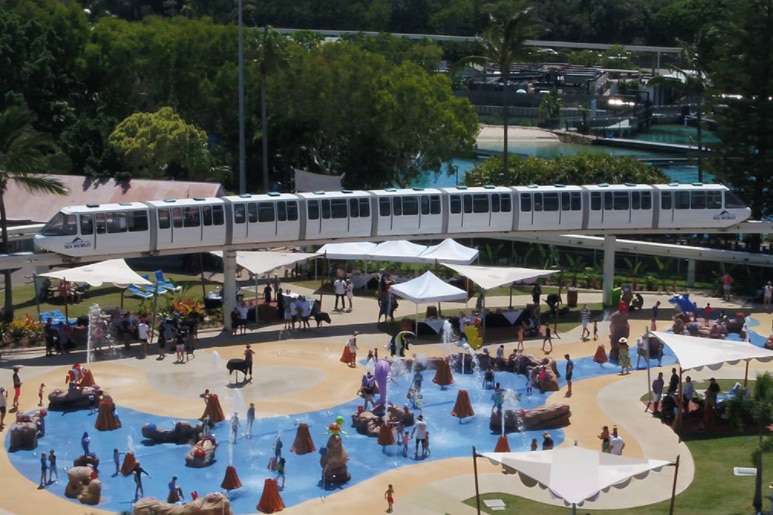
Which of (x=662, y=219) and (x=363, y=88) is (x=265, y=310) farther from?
(x=363, y=88)

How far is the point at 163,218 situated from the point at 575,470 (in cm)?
2284

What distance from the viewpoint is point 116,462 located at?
32969 millimetres

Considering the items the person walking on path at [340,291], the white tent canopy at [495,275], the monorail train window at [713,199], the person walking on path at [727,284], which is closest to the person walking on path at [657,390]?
the white tent canopy at [495,275]

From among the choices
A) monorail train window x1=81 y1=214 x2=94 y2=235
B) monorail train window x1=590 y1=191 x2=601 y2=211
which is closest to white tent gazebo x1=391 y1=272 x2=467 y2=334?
monorail train window x1=590 y1=191 x2=601 y2=211

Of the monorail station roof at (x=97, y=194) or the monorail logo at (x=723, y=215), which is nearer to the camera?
the monorail logo at (x=723, y=215)

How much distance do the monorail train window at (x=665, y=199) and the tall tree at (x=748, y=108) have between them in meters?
8.74

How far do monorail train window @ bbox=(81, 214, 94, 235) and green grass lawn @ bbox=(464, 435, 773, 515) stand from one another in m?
19.4

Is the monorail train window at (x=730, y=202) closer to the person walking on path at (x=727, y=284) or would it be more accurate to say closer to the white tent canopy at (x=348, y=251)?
the person walking on path at (x=727, y=284)

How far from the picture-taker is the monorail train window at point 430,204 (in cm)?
Answer: 4922

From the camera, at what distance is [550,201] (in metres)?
50.2

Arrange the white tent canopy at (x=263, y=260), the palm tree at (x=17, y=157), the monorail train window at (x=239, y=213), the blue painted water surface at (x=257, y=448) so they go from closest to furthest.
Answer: the blue painted water surface at (x=257, y=448) → the monorail train window at (x=239, y=213) → the palm tree at (x=17, y=157) → the white tent canopy at (x=263, y=260)

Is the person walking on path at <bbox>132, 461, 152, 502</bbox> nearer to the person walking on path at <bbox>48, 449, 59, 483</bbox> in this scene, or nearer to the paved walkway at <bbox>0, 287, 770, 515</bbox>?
the paved walkway at <bbox>0, 287, 770, 515</bbox>

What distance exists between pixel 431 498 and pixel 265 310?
19.1 m

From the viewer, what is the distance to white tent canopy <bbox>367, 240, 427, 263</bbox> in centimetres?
5084
